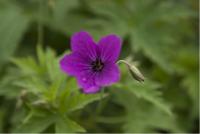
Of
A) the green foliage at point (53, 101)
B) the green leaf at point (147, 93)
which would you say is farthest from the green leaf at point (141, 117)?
the green foliage at point (53, 101)

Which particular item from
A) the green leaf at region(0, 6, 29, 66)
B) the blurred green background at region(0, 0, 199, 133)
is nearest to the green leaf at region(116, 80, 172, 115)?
the blurred green background at region(0, 0, 199, 133)

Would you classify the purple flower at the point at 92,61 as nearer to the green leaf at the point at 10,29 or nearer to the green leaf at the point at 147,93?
the green leaf at the point at 147,93

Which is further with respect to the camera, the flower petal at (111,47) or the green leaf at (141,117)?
the green leaf at (141,117)

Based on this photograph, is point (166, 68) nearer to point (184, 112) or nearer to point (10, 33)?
point (184, 112)

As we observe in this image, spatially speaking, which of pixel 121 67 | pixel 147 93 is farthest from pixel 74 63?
pixel 121 67

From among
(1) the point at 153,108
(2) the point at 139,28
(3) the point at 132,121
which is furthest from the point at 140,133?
(2) the point at 139,28

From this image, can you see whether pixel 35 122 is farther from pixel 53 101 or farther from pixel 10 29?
pixel 10 29
